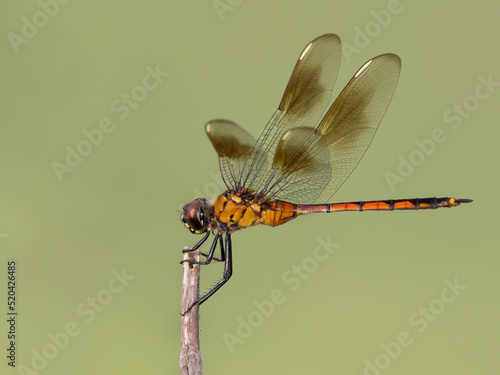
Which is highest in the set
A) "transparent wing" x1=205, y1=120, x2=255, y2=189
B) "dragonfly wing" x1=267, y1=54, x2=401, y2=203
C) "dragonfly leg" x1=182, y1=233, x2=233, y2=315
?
"transparent wing" x1=205, y1=120, x2=255, y2=189

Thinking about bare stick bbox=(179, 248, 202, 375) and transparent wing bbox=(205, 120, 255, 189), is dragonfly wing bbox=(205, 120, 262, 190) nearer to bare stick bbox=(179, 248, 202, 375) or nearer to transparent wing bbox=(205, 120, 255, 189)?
transparent wing bbox=(205, 120, 255, 189)

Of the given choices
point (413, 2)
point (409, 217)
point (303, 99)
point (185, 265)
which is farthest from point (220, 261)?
point (413, 2)

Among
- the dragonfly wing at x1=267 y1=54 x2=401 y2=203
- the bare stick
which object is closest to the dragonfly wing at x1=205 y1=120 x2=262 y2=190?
the dragonfly wing at x1=267 y1=54 x2=401 y2=203

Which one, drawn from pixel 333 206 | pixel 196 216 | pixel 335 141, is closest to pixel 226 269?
pixel 196 216

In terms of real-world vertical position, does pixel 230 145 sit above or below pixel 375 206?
above

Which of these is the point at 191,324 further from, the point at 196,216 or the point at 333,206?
A: the point at 333,206

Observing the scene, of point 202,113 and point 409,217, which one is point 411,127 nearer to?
point 409,217
